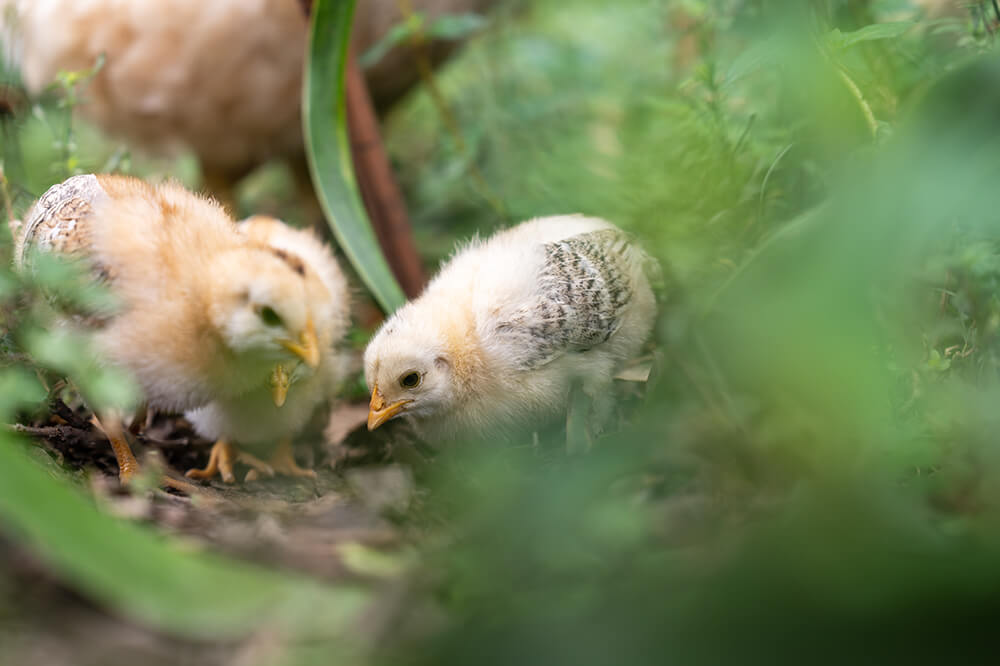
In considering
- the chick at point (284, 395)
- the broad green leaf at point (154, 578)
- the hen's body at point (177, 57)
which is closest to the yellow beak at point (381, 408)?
the chick at point (284, 395)

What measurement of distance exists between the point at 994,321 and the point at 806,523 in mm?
582

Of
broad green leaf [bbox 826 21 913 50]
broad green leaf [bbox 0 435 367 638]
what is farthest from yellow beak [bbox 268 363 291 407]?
broad green leaf [bbox 826 21 913 50]

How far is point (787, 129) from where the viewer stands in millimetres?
1461

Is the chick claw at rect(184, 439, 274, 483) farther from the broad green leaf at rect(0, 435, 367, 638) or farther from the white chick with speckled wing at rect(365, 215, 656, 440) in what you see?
the broad green leaf at rect(0, 435, 367, 638)

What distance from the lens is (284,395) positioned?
4.17 ft

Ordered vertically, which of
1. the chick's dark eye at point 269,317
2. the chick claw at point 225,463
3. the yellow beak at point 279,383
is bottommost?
the chick claw at point 225,463

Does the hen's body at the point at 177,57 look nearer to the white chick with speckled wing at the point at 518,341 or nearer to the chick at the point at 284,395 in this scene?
the chick at the point at 284,395

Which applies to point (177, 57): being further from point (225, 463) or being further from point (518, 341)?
point (518, 341)

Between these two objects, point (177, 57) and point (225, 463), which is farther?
point (177, 57)

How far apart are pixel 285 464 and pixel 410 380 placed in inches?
13.0

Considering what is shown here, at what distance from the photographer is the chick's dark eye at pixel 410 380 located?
132cm

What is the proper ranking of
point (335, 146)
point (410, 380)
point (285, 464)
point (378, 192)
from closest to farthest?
point (410, 380) → point (285, 464) → point (335, 146) → point (378, 192)

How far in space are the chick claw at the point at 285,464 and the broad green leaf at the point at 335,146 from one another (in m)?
0.35

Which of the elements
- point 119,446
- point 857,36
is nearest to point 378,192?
point 119,446
